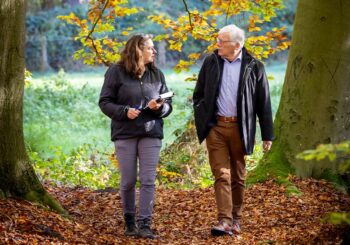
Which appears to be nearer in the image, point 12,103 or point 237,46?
point 12,103

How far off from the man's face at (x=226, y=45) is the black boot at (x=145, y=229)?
5.94 ft

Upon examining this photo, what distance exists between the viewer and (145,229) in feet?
22.1

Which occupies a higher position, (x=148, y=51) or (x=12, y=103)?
(x=148, y=51)

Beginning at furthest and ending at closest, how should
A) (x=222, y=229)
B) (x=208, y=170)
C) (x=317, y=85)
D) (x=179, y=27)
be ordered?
(x=208, y=170) → (x=179, y=27) → (x=317, y=85) → (x=222, y=229)

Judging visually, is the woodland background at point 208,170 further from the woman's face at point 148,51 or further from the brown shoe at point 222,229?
the woman's face at point 148,51

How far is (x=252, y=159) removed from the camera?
11.7 m

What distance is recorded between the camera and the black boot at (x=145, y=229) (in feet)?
22.1

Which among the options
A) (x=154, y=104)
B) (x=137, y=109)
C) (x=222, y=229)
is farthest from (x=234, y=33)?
(x=222, y=229)

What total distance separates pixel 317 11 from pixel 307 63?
0.64 meters

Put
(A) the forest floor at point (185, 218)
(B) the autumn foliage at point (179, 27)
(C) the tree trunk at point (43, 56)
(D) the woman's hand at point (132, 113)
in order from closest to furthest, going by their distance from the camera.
→ (A) the forest floor at point (185, 218)
(D) the woman's hand at point (132, 113)
(B) the autumn foliage at point (179, 27)
(C) the tree trunk at point (43, 56)

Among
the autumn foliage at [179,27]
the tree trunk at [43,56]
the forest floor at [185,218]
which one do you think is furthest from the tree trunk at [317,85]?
the tree trunk at [43,56]

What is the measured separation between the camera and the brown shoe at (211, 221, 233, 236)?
6.79 meters

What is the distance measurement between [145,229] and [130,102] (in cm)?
125

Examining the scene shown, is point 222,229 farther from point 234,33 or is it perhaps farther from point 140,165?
point 234,33
